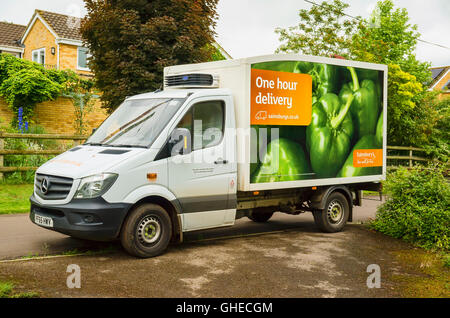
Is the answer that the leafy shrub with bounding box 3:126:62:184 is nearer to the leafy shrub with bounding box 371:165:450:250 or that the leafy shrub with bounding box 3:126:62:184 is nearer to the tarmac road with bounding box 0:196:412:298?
the tarmac road with bounding box 0:196:412:298

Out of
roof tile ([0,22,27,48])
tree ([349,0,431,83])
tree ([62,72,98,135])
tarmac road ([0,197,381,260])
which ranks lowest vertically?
tarmac road ([0,197,381,260])

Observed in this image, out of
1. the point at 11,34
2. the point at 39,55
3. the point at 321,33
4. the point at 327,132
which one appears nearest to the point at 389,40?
the point at 321,33

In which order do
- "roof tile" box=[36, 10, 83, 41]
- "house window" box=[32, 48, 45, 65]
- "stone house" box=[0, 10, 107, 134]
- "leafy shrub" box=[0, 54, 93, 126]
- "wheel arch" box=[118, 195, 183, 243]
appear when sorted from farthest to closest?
1. "house window" box=[32, 48, 45, 65]
2. "roof tile" box=[36, 10, 83, 41]
3. "stone house" box=[0, 10, 107, 134]
4. "leafy shrub" box=[0, 54, 93, 126]
5. "wheel arch" box=[118, 195, 183, 243]

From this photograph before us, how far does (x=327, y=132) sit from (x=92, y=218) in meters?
4.76

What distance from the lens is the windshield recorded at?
778cm

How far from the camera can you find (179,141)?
7715mm

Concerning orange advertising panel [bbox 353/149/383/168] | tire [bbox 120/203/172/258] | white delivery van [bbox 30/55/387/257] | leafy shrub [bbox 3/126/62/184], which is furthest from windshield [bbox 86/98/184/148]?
leafy shrub [bbox 3/126/62/184]

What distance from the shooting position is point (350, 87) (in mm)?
10219

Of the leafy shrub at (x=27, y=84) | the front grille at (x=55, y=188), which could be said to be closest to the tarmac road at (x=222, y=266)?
the front grille at (x=55, y=188)

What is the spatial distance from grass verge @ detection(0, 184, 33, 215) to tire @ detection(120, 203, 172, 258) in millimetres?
5106

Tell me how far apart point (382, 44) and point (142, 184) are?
2039 cm

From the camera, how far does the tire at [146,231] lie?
727 cm

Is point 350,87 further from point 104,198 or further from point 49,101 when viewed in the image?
point 49,101

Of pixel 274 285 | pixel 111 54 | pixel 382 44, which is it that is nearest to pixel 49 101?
pixel 111 54
